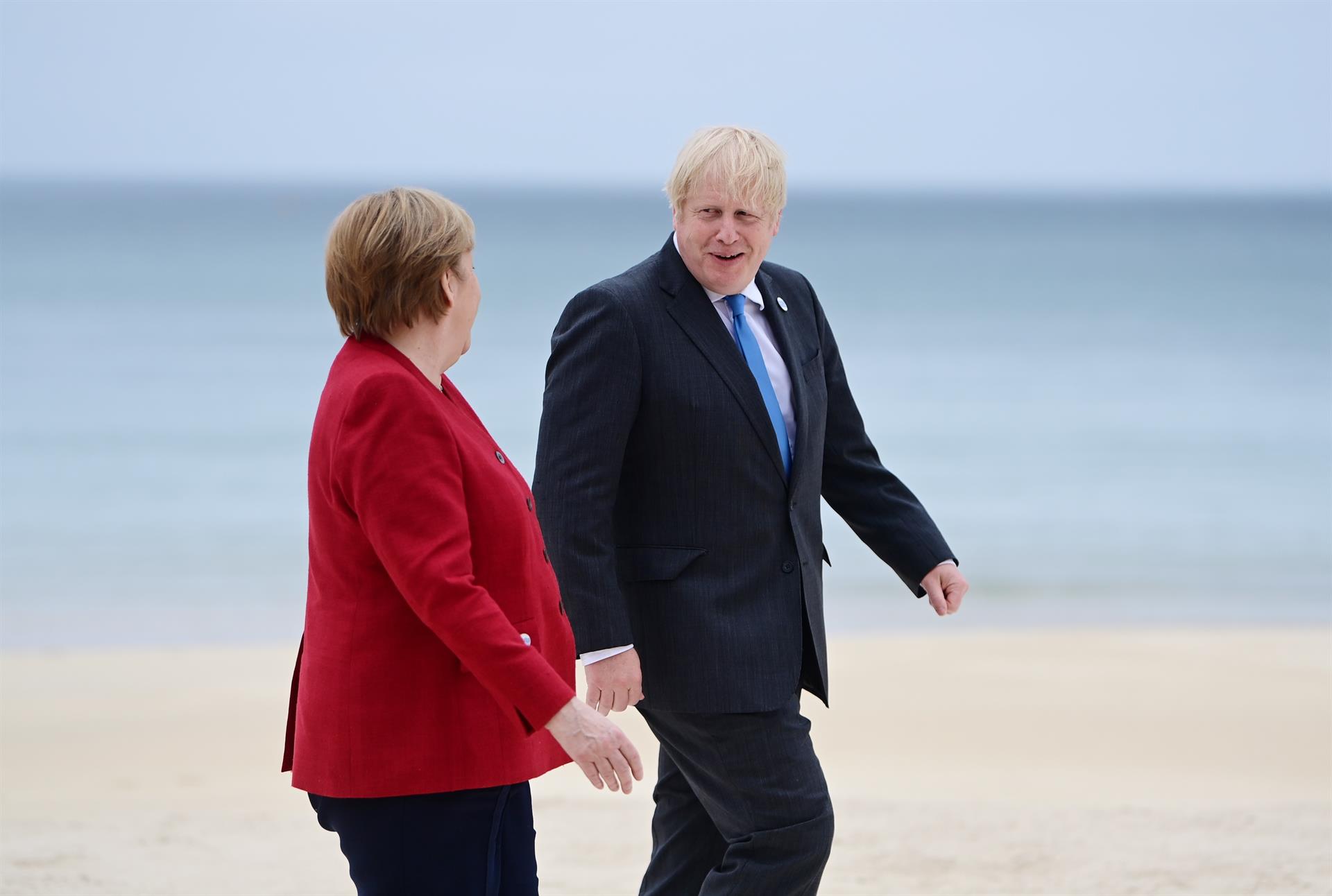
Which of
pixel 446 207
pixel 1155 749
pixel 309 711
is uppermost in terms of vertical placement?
pixel 446 207

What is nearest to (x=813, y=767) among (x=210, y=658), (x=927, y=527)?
(x=927, y=527)

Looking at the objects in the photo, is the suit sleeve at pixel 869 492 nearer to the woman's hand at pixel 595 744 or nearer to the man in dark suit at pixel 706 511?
the man in dark suit at pixel 706 511

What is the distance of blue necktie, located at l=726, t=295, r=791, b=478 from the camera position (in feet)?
8.80

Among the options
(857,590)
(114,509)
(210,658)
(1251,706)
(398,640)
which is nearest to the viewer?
(398,640)

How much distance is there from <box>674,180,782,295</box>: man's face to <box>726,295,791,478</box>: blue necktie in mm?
42

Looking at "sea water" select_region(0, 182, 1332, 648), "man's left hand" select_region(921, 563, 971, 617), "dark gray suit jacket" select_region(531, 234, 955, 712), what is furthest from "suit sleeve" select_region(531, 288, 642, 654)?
"sea water" select_region(0, 182, 1332, 648)

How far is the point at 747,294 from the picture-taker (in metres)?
2.77

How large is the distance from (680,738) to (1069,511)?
1075cm

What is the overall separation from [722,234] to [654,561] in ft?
1.92

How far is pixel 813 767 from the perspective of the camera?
8.47ft

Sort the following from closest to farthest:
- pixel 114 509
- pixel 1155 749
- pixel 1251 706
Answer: pixel 1155 749 → pixel 1251 706 → pixel 114 509

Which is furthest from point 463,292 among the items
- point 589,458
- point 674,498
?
point 674,498

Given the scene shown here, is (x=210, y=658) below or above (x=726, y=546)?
below

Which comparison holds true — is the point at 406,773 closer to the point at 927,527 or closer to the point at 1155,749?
the point at 927,527
